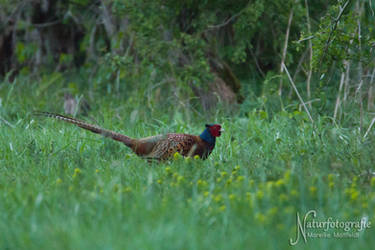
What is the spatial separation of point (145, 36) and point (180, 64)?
0.83 meters

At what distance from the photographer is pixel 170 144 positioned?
569 centimetres

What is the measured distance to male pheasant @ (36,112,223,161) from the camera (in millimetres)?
5684

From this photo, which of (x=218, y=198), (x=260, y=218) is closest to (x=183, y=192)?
(x=218, y=198)

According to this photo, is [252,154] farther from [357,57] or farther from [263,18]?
[263,18]

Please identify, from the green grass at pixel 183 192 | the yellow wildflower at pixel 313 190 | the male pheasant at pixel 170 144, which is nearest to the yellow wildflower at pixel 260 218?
the green grass at pixel 183 192

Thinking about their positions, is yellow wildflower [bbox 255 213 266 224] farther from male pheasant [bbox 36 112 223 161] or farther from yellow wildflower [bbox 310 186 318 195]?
male pheasant [bbox 36 112 223 161]

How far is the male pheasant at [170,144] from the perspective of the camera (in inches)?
224

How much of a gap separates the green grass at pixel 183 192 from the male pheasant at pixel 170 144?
0.40ft

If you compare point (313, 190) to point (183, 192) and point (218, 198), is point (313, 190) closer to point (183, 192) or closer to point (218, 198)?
point (218, 198)

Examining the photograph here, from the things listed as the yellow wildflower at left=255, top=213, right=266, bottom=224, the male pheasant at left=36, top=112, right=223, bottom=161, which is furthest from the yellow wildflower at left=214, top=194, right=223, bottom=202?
the male pheasant at left=36, top=112, right=223, bottom=161

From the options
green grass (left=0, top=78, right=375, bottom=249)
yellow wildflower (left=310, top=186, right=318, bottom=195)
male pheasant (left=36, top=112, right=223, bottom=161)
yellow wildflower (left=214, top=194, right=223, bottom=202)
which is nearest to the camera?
green grass (left=0, top=78, right=375, bottom=249)

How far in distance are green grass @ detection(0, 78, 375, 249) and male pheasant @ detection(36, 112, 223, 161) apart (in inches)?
4.8

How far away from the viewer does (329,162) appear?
450cm

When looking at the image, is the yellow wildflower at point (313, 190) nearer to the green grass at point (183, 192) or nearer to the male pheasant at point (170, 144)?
the green grass at point (183, 192)
